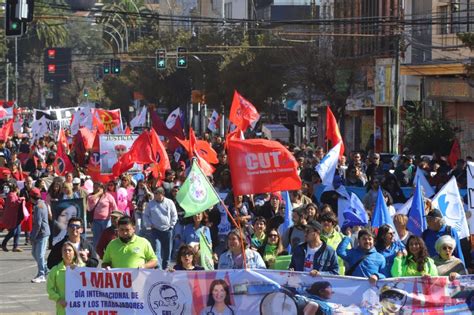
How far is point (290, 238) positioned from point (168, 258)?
450 centimetres

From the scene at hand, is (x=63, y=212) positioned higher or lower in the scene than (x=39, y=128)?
lower

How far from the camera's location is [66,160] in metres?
25.3

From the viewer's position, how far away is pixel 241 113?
29.5 meters

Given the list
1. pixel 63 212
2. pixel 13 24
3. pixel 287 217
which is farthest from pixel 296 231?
pixel 13 24

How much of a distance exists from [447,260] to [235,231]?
2.06 meters

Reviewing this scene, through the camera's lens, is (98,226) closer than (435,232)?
No

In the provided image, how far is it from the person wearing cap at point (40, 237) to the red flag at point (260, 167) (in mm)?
5452

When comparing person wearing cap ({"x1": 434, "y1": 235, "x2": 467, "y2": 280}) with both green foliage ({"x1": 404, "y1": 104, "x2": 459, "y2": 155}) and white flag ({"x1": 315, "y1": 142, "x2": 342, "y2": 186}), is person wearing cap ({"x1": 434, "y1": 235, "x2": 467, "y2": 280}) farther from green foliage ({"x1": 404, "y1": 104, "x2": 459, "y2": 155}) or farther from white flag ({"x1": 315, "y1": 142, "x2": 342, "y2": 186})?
green foliage ({"x1": 404, "y1": 104, "x2": 459, "y2": 155})

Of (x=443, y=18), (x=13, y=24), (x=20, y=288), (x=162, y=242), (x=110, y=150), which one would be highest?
(x=443, y=18)

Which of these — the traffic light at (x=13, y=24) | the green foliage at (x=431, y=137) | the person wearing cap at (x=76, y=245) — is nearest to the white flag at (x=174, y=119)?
the green foliage at (x=431, y=137)

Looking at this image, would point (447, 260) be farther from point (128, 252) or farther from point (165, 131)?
point (165, 131)

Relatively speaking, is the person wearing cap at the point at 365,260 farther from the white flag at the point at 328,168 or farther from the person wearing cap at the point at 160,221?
the white flag at the point at 328,168

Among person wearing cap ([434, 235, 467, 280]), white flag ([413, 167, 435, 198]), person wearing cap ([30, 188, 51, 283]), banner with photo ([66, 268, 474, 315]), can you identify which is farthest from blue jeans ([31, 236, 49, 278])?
person wearing cap ([434, 235, 467, 280])

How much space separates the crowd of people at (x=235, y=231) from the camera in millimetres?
11258
